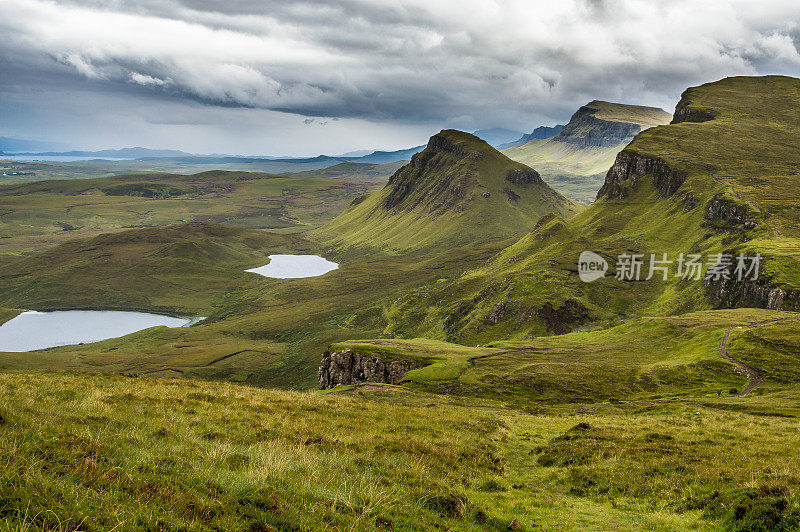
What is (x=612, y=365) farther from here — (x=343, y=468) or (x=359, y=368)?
(x=343, y=468)

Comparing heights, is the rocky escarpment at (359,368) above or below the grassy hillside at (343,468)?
below

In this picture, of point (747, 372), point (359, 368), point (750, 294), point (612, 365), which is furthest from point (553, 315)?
point (747, 372)

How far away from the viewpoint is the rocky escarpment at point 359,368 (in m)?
91.1

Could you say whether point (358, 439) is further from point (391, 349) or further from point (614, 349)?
point (614, 349)

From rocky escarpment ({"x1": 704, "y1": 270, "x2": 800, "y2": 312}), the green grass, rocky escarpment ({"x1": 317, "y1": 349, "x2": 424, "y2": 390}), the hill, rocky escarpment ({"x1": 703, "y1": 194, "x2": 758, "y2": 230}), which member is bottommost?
rocky escarpment ({"x1": 317, "y1": 349, "x2": 424, "y2": 390})

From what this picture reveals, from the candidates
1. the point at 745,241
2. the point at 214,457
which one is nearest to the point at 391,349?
the point at 214,457

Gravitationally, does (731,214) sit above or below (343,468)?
above

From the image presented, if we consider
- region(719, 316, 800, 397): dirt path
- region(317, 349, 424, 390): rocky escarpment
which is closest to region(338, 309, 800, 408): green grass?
region(719, 316, 800, 397): dirt path

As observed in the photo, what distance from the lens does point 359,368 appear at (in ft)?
322

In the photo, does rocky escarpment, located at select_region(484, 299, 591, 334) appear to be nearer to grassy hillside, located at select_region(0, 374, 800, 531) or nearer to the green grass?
the green grass

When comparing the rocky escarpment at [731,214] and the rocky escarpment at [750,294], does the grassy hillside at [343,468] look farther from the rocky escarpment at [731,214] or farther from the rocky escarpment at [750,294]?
the rocky escarpment at [731,214]

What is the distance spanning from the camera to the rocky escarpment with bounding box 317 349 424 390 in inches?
3588

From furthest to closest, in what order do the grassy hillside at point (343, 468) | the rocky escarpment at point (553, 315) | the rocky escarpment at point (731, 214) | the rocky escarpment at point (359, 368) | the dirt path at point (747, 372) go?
1. the rocky escarpment at point (731, 214)
2. the rocky escarpment at point (553, 315)
3. the rocky escarpment at point (359, 368)
4. the dirt path at point (747, 372)
5. the grassy hillside at point (343, 468)

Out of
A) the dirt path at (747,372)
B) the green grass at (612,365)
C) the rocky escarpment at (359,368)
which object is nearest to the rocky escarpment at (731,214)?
the green grass at (612,365)
